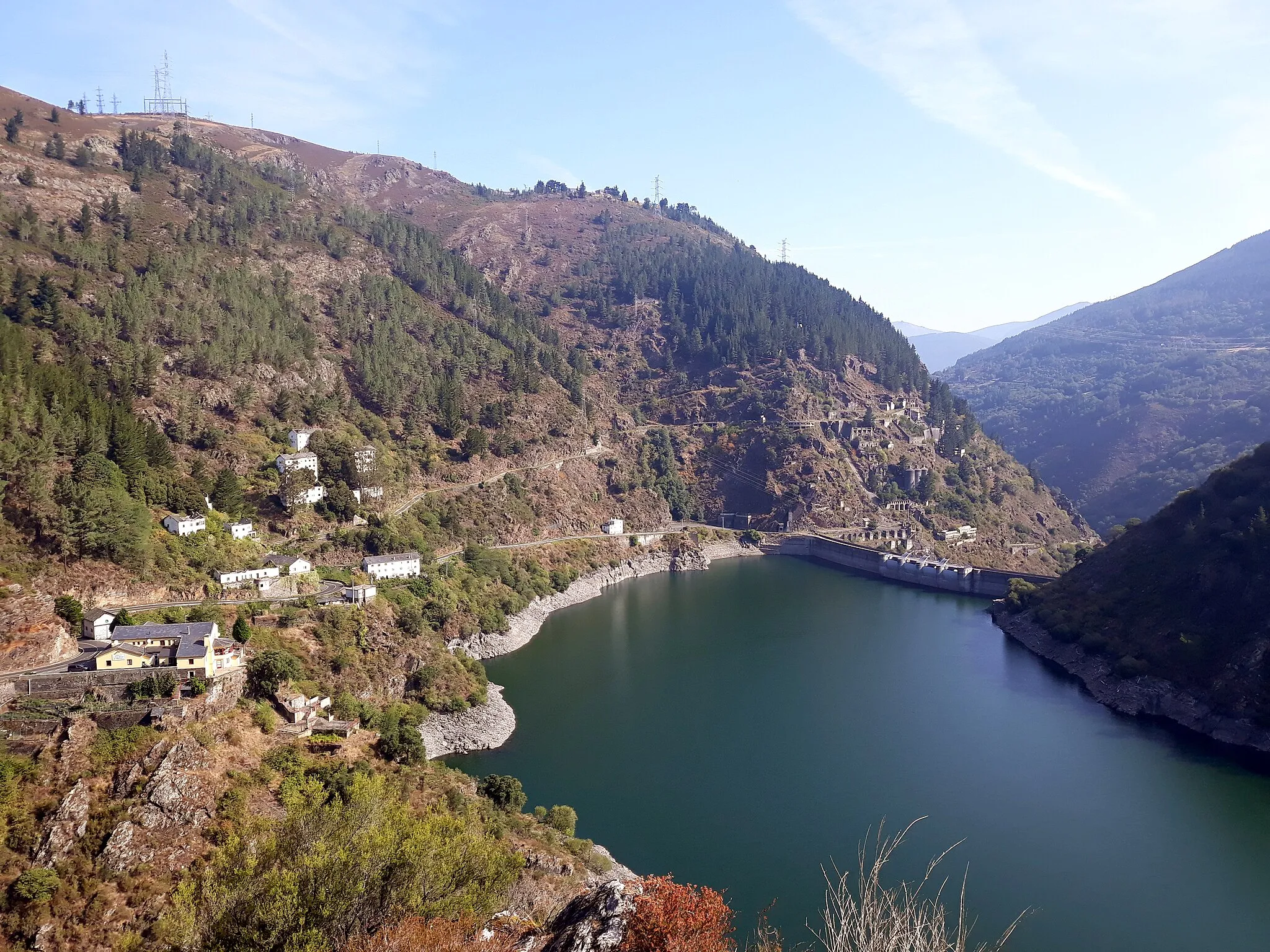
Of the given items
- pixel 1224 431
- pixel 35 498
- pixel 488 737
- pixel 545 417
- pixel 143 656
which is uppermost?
pixel 1224 431

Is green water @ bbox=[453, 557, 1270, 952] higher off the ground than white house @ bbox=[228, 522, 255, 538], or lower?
lower

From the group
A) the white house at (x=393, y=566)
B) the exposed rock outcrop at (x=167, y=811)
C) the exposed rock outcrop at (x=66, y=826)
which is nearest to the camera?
the exposed rock outcrop at (x=66, y=826)

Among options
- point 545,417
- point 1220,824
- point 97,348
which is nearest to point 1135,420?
point 545,417

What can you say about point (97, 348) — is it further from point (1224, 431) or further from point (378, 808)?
point (1224, 431)

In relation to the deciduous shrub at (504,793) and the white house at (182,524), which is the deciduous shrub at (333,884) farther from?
the white house at (182,524)

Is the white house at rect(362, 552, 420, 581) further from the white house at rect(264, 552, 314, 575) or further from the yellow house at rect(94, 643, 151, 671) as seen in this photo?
the yellow house at rect(94, 643, 151, 671)

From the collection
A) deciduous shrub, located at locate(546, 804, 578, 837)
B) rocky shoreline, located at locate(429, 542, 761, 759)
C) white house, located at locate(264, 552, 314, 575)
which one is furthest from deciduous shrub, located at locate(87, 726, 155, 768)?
white house, located at locate(264, 552, 314, 575)

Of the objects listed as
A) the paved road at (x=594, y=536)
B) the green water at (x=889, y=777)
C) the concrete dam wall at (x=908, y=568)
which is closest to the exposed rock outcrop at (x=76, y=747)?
the green water at (x=889, y=777)
